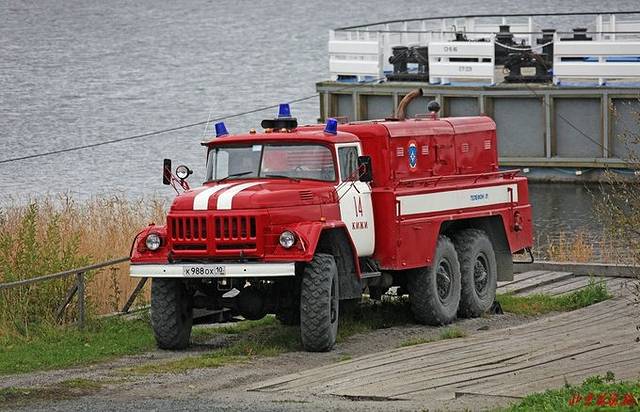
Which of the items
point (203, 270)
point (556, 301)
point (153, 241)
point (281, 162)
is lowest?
point (556, 301)

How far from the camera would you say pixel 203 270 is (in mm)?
16188

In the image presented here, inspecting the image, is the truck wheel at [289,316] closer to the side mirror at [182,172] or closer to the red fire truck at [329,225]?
the red fire truck at [329,225]

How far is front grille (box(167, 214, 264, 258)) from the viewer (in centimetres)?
1622

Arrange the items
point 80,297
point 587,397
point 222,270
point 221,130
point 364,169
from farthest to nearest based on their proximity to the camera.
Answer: point 221,130 → point 80,297 → point 364,169 → point 222,270 → point 587,397

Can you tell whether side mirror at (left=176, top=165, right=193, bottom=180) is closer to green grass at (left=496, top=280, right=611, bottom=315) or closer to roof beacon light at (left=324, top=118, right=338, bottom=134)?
roof beacon light at (left=324, top=118, right=338, bottom=134)

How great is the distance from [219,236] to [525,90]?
25.2m

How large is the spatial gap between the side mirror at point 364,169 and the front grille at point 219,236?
5.87 ft

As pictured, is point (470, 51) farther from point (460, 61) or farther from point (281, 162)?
point (281, 162)

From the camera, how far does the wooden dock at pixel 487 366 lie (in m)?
13.5

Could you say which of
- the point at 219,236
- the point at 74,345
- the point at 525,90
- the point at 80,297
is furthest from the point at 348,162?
the point at 525,90

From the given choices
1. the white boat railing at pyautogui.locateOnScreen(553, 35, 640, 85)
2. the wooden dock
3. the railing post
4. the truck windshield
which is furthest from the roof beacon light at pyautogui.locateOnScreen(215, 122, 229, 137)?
the white boat railing at pyautogui.locateOnScreen(553, 35, 640, 85)

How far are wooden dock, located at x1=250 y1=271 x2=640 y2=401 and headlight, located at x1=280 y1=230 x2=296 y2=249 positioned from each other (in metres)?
1.50

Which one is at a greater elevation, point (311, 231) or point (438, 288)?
point (311, 231)

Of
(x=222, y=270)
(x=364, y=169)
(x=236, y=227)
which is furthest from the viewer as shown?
(x=364, y=169)
